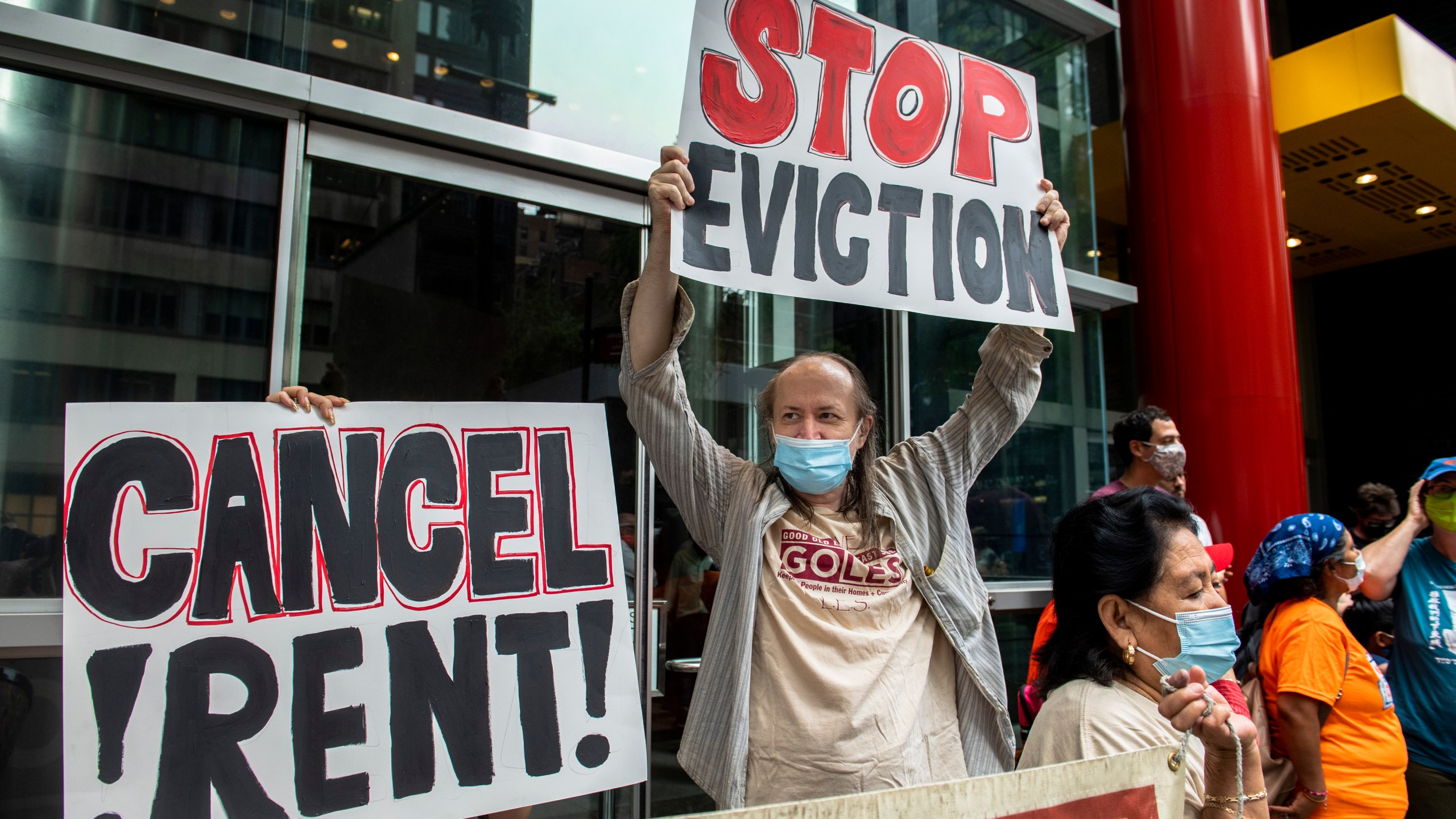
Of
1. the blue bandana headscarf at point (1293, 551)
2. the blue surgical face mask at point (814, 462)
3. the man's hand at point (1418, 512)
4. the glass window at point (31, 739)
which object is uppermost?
the blue surgical face mask at point (814, 462)

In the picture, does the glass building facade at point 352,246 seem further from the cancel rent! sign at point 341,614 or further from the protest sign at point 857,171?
the cancel rent! sign at point 341,614

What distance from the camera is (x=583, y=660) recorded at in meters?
2.06

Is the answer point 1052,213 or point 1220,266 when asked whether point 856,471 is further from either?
point 1220,266

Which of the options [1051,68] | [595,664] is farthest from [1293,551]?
[1051,68]

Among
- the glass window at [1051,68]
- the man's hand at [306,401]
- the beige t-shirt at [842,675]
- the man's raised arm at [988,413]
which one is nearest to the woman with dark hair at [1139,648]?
the beige t-shirt at [842,675]

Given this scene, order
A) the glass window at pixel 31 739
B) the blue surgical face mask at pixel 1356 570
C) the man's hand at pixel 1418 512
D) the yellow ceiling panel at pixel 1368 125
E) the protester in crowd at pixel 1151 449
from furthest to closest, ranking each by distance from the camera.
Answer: the yellow ceiling panel at pixel 1368 125, the protester in crowd at pixel 1151 449, the man's hand at pixel 1418 512, the blue surgical face mask at pixel 1356 570, the glass window at pixel 31 739

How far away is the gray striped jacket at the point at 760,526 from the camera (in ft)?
5.99

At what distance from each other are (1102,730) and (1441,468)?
241cm

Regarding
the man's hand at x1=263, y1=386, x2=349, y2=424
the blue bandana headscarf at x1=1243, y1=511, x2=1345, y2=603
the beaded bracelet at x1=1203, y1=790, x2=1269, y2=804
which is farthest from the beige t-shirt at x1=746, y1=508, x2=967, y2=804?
the blue bandana headscarf at x1=1243, y1=511, x2=1345, y2=603

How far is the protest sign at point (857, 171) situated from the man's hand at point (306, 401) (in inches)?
32.2

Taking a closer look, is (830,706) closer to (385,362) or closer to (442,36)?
(385,362)

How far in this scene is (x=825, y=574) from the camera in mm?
1864

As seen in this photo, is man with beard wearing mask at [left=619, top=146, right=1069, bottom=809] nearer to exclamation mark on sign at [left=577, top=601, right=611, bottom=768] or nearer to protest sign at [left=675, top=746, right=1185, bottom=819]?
exclamation mark on sign at [left=577, top=601, right=611, bottom=768]

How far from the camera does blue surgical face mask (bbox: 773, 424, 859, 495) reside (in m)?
1.91
